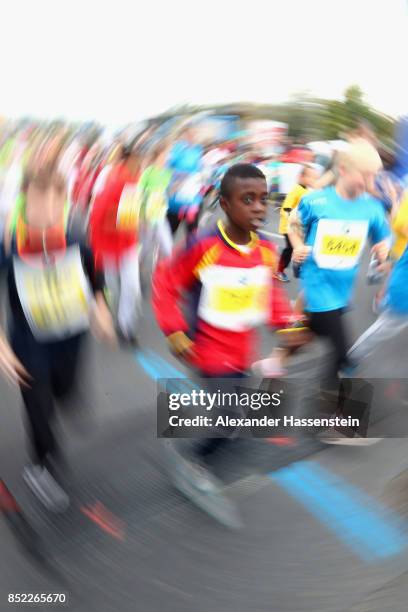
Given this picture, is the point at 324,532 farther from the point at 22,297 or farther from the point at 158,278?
the point at 22,297

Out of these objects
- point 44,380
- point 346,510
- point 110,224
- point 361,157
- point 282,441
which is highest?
point 361,157

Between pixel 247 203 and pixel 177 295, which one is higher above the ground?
pixel 247 203

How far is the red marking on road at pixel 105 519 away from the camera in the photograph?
5.90ft

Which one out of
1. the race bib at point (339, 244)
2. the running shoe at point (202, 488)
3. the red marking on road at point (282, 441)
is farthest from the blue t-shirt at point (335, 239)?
the running shoe at point (202, 488)

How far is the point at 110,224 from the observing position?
6.79ft

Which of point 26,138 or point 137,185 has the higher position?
point 26,138

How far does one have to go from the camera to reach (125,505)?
1899 millimetres

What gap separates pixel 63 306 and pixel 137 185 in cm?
43

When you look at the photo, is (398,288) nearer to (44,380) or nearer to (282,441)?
(282,441)

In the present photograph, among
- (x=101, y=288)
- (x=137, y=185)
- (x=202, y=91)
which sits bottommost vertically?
(x=101, y=288)

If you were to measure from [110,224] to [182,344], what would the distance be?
46 cm

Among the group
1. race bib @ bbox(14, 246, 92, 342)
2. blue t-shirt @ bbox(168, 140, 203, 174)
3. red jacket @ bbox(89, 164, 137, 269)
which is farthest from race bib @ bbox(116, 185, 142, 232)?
race bib @ bbox(14, 246, 92, 342)

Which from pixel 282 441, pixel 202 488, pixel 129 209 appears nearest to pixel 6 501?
pixel 202 488

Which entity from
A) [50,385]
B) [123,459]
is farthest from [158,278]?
[123,459]
